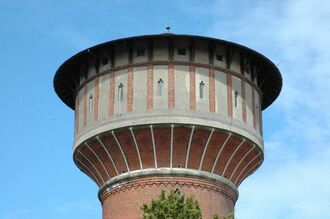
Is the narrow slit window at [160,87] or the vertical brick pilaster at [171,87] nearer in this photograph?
the vertical brick pilaster at [171,87]

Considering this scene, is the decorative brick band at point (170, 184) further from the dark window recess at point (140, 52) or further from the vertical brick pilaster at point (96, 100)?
the dark window recess at point (140, 52)

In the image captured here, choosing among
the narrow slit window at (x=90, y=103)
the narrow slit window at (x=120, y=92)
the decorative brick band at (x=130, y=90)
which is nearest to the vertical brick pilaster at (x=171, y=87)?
the decorative brick band at (x=130, y=90)

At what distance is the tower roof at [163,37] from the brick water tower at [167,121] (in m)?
0.06

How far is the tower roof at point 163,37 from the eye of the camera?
21.4 m

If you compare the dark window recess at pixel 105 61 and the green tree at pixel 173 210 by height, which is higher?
the dark window recess at pixel 105 61

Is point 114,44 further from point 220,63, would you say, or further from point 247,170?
point 247,170

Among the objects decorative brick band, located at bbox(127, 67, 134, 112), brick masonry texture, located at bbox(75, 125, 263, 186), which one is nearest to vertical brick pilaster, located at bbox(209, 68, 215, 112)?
brick masonry texture, located at bbox(75, 125, 263, 186)

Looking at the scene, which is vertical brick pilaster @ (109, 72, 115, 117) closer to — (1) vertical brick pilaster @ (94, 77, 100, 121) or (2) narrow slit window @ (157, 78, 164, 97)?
(1) vertical brick pilaster @ (94, 77, 100, 121)

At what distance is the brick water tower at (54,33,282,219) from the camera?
2072cm

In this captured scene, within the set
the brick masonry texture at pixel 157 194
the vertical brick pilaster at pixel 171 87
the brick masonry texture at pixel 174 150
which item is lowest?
the brick masonry texture at pixel 157 194

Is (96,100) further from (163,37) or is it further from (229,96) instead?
(229,96)

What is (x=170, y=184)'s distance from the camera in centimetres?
2083

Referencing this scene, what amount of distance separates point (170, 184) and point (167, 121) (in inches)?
76.1

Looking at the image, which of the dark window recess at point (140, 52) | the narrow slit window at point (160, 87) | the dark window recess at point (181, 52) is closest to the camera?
the narrow slit window at point (160, 87)
